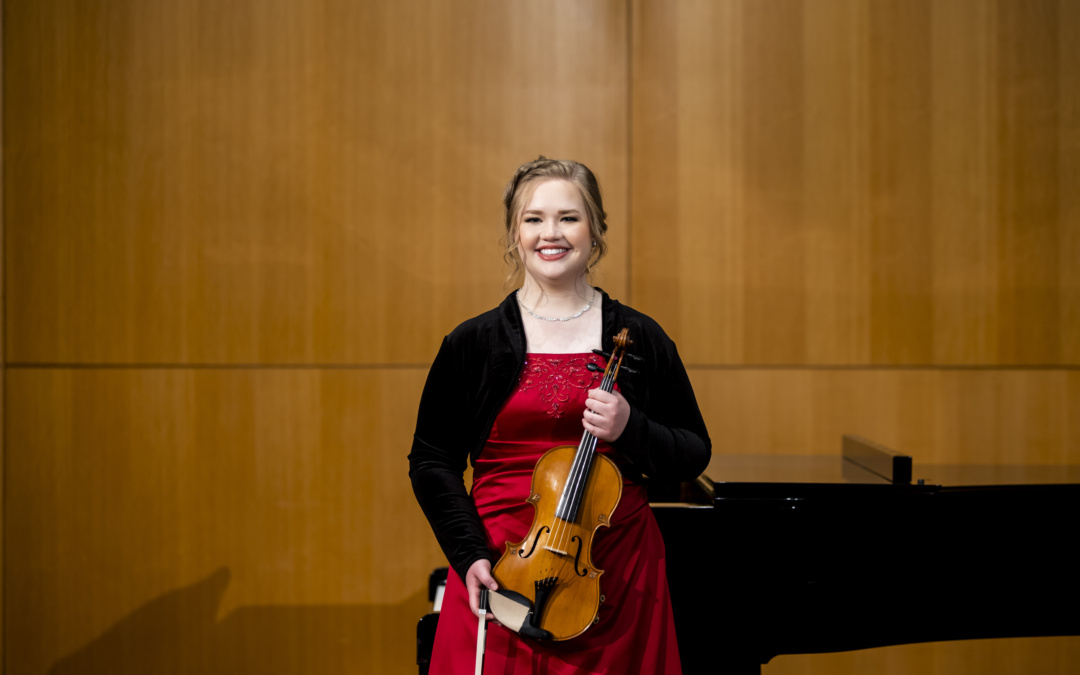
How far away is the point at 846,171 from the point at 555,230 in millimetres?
1846

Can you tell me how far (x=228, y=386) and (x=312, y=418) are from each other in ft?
1.05

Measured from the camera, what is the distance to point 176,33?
2748 millimetres

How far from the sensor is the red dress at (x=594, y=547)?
124cm

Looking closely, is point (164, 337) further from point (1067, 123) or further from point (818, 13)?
point (1067, 123)

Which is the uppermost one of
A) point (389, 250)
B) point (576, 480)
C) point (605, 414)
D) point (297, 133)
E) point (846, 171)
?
point (297, 133)

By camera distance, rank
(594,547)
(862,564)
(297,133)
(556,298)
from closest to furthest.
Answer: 1. (594,547)
2. (556,298)
3. (862,564)
4. (297,133)

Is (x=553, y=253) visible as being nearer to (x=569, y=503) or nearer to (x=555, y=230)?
(x=555, y=230)

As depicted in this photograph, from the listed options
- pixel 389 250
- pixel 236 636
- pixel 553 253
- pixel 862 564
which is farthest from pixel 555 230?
pixel 236 636

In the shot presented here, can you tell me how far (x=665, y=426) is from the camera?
135 cm

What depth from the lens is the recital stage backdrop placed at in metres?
2.75

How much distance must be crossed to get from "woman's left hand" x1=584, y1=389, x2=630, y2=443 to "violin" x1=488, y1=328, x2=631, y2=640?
19 mm

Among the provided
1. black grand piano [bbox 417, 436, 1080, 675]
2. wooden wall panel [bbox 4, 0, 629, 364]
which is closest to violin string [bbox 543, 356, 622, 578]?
black grand piano [bbox 417, 436, 1080, 675]

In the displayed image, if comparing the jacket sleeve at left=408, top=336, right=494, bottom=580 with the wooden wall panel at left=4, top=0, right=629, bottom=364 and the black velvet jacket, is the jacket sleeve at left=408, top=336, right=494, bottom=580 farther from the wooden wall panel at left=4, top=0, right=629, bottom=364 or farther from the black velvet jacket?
the wooden wall panel at left=4, top=0, right=629, bottom=364

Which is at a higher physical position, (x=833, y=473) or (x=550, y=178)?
(x=550, y=178)
